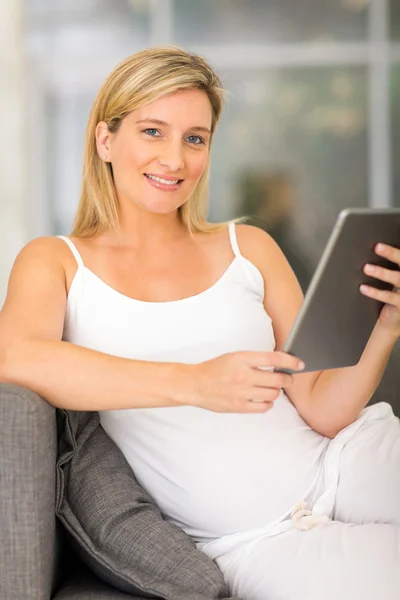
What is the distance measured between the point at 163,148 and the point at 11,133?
3.75m

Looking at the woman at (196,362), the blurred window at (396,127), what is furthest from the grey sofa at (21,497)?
the blurred window at (396,127)

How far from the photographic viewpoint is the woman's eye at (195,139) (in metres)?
1.68

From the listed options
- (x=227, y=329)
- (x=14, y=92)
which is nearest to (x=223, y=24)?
(x=14, y=92)

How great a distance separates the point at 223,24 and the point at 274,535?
16.1 ft

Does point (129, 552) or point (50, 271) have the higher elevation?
point (50, 271)

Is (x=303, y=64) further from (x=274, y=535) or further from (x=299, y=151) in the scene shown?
(x=274, y=535)

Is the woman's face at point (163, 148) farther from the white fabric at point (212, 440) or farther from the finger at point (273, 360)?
the finger at point (273, 360)

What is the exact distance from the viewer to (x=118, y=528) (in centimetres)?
138

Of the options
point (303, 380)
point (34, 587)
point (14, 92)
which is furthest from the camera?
point (14, 92)

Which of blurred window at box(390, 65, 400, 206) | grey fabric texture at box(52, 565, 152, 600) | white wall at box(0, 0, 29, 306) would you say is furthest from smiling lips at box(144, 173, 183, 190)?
blurred window at box(390, 65, 400, 206)

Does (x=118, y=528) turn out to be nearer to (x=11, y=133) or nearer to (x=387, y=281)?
(x=387, y=281)

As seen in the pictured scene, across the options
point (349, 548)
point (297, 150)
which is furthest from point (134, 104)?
point (297, 150)

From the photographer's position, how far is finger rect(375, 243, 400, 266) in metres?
1.26

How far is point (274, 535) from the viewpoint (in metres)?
1.43
